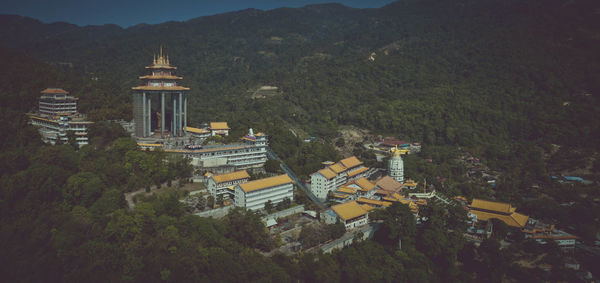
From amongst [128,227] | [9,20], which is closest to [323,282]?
[128,227]

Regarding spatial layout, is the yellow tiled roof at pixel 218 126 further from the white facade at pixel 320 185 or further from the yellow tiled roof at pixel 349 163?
the yellow tiled roof at pixel 349 163

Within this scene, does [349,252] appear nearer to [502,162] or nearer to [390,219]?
[390,219]

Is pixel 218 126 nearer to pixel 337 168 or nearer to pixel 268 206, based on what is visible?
pixel 337 168

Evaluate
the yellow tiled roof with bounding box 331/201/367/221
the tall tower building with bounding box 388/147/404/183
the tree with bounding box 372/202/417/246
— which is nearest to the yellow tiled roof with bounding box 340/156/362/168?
the tall tower building with bounding box 388/147/404/183

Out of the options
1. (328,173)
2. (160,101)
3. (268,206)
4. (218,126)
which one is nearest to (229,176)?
(268,206)

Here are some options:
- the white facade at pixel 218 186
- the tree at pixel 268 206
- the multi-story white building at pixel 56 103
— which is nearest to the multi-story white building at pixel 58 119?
the multi-story white building at pixel 56 103
